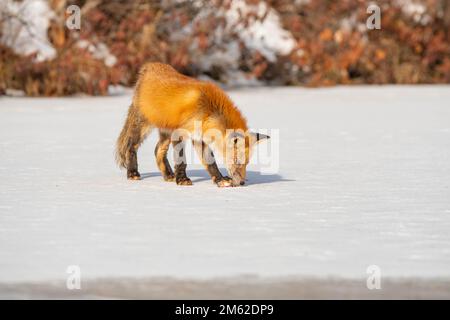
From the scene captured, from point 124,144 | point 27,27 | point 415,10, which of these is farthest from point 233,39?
point 124,144

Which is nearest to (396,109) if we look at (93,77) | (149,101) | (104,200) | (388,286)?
(93,77)

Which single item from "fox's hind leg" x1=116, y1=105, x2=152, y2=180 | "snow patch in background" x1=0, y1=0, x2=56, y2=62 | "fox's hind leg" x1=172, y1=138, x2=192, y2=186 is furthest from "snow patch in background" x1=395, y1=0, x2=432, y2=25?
"fox's hind leg" x1=172, y1=138, x2=192, y2=186

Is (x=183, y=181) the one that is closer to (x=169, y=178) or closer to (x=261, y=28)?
(x=169, y=178)

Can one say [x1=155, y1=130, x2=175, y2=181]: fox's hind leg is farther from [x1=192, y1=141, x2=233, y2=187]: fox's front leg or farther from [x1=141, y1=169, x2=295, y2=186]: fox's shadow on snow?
[x1=192, y1=141, x2=233, y2=187]: fox's front leg

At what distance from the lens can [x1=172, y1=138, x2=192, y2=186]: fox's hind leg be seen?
7918mm

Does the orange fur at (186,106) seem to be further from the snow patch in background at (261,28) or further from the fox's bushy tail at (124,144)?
the snow patch in background at (261,28)

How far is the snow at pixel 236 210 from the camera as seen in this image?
16.9ft

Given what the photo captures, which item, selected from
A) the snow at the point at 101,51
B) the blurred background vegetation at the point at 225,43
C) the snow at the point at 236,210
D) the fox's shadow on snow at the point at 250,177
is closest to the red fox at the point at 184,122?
the snow at the point at 236,210

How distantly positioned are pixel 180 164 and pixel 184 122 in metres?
0.48

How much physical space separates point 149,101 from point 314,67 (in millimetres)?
13167

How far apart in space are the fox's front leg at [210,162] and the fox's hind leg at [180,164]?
0.18 metres

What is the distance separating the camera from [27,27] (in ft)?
57.8

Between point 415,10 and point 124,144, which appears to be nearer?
point 124,144

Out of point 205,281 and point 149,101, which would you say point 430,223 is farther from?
point 149,101
